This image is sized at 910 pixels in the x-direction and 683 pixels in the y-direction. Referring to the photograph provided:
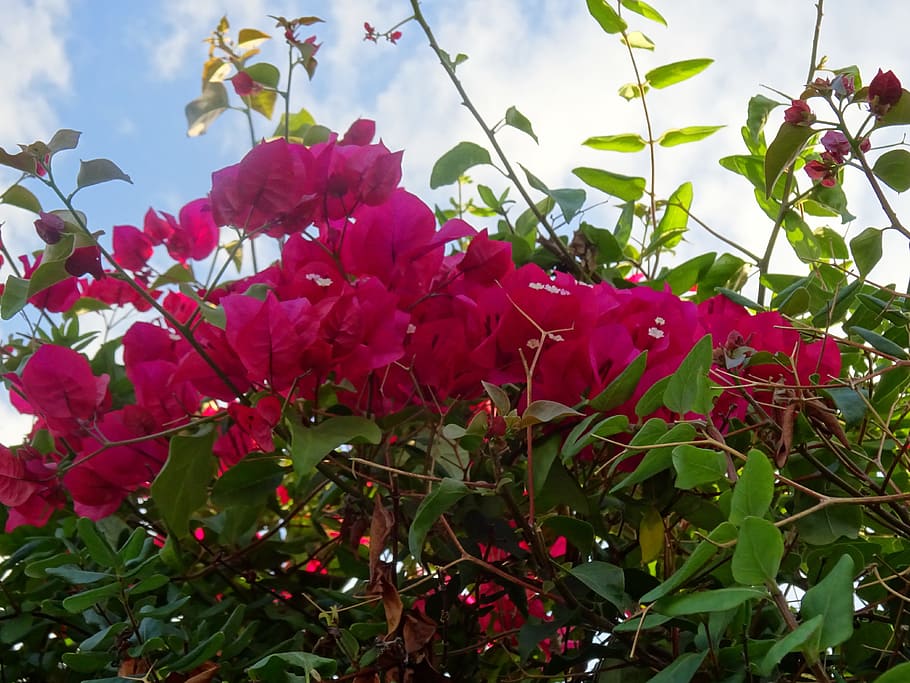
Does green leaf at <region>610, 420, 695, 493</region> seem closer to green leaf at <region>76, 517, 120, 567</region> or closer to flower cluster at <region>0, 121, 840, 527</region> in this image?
flower cluster at <region>0, 121, 840, 527</region>

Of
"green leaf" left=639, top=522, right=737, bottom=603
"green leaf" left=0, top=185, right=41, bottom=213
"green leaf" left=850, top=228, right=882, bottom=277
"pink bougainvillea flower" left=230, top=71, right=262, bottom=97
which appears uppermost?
"pink bougainvillea flower" left=230, top=71, right=262, bottom=97

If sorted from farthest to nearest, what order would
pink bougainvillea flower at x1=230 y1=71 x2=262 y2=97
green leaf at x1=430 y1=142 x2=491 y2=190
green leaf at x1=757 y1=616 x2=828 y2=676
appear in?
1. pink bougainvillea flower at x1=230 y1=71 x2=262 y2=97
2. green leaf at x1=430 y1=142 x2=491 y2=190
3. green leaf at x1=757 y1=616 x2=828 y2=676

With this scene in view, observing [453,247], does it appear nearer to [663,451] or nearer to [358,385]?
[358,385]

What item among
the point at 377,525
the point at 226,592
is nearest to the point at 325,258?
the point at 377,525

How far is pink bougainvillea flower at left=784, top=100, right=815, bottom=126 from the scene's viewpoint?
0.50 meters

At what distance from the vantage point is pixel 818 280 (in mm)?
605

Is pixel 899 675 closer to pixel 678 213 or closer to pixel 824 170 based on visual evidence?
pixel 824 170

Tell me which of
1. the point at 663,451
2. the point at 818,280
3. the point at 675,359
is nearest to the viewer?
the point at 663,451

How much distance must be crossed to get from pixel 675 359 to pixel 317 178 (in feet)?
0.79

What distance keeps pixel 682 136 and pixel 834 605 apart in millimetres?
534

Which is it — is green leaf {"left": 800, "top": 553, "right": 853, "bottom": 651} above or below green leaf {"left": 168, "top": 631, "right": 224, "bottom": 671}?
below

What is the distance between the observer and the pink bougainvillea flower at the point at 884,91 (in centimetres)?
49

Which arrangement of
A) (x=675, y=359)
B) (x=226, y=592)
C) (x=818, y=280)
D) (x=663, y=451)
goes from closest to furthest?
1. (x=663, y=451)
2. (x=675, y=359)
3. (x=818, y=280)
4. (x=226, y=592)

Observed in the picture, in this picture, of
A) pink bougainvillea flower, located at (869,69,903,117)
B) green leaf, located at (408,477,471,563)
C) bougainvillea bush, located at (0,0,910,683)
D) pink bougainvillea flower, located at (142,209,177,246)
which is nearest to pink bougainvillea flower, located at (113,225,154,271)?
pink bougainvillea flower, located at (142,209,177,246)
